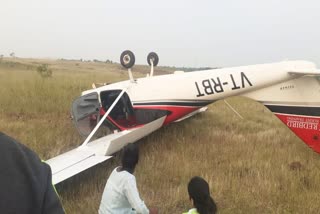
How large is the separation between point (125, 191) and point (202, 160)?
3179 mm

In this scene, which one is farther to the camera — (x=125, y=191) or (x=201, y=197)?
(x=125, y=191)

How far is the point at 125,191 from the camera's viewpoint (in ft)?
13.3

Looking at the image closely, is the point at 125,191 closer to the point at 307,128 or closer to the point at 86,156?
the point at 86,156

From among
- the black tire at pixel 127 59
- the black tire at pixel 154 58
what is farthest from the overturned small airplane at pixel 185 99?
the black tire at pixel 154 58

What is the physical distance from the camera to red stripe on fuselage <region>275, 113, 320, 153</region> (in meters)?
7.23

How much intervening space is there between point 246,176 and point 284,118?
197cm

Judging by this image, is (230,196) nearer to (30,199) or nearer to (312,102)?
(312,102)

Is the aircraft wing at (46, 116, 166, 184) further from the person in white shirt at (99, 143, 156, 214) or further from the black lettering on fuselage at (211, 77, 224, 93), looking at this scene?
the black lettering on fuselage at (211, 77, 224, 93)

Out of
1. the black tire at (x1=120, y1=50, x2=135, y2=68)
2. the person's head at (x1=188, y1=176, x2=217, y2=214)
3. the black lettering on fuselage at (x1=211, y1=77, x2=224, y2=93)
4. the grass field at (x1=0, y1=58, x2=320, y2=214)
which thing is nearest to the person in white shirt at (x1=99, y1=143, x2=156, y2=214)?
the person's head at (x1=188, y1=176, x2=217, y2=214)

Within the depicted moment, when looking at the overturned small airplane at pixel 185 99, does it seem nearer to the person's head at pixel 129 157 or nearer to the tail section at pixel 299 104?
the tail section at pixel 299 104

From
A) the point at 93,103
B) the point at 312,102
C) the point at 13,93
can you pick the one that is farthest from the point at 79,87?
the point at 312,102

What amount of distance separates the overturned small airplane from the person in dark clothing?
546 cm

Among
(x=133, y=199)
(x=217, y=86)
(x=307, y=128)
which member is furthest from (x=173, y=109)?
(x=133, y=199)

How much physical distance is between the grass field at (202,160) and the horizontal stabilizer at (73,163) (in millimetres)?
240
